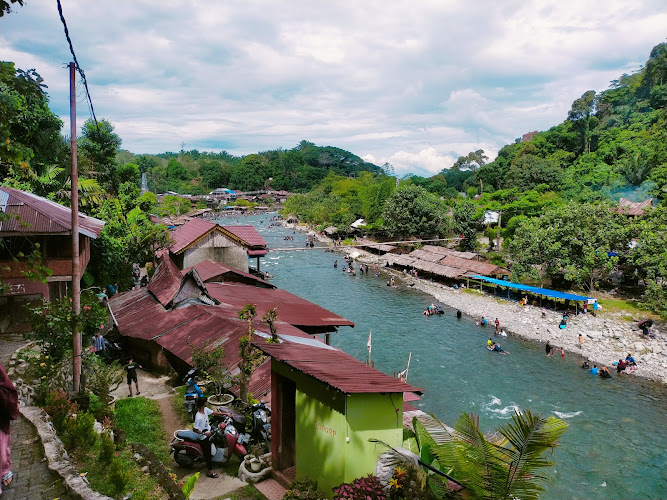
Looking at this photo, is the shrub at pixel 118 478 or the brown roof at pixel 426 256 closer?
the shrub at pixel 118 478

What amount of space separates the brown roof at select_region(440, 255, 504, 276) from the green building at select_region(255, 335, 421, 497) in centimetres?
3452

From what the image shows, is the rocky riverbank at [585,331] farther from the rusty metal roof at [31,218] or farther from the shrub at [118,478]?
the shrub at [118,478]

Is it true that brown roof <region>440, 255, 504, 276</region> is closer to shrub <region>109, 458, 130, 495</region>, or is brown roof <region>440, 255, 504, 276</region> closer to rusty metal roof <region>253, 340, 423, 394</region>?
rusty metal roof <region>253, 340, 423, 394</region>

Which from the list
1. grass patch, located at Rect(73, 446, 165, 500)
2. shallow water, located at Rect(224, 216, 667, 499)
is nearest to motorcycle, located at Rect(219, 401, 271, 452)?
grass patch, located at Rect(73, 446, 165, 500)

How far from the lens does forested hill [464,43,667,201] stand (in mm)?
52719

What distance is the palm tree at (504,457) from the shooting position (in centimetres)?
589

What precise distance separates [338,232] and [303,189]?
76153mm

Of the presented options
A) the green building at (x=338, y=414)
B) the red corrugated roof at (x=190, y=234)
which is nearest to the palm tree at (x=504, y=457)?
the green building at (x=338, y=414)

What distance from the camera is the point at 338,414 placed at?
6.65 metres

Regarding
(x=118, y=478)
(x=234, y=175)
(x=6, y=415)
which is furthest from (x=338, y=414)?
(x=234, y=175)

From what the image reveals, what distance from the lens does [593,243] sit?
33125 millimetres

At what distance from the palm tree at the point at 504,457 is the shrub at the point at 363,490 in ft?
3.62

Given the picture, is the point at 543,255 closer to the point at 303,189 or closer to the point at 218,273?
the point at 218,273

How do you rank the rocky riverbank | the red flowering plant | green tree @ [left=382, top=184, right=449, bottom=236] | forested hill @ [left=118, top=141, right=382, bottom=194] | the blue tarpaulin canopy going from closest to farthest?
the red flowering plant → the rocky riverbank → the blue tarpaulin canopy → green tree @ [left=382, top=184, right=449, bottom=236] → forested hill @ [left=118, top=141, right=382, bottom=194]
